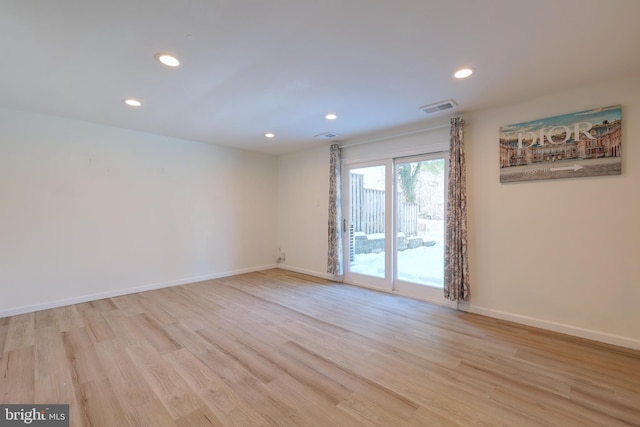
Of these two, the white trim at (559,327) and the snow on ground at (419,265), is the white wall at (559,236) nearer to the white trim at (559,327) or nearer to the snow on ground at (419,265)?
the white trim at (559,327)

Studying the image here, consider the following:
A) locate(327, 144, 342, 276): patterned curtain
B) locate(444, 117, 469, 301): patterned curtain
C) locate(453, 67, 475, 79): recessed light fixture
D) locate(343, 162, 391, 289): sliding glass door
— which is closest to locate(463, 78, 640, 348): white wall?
locate(444, 117, 469, 301): patterned curtain

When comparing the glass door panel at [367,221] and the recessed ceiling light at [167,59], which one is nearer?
the recessed ceiling light at [167,59]

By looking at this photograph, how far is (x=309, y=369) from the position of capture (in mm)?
2271

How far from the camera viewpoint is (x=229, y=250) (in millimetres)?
5586

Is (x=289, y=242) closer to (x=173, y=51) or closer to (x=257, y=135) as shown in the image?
(x=257, y=135)

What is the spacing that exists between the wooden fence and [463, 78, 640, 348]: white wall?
0.86 m

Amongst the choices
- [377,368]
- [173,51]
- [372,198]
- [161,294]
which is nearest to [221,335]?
[377,368]

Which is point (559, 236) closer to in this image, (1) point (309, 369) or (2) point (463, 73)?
(2) point (463, 73)

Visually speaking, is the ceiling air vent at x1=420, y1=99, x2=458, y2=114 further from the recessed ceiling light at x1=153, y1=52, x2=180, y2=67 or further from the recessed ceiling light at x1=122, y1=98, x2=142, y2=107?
the recessed ceiling light at x1=122, y1=98, x2=142, y2=107

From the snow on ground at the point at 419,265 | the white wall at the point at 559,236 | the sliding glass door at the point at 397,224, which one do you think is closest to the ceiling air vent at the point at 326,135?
the sliding glass door at the point at 397,224

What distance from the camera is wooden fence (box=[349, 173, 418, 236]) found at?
421 centimetres

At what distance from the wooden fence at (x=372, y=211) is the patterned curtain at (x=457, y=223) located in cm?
63

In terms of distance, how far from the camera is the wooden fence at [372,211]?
13.8ft

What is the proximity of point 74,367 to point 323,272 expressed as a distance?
12.5 ft
